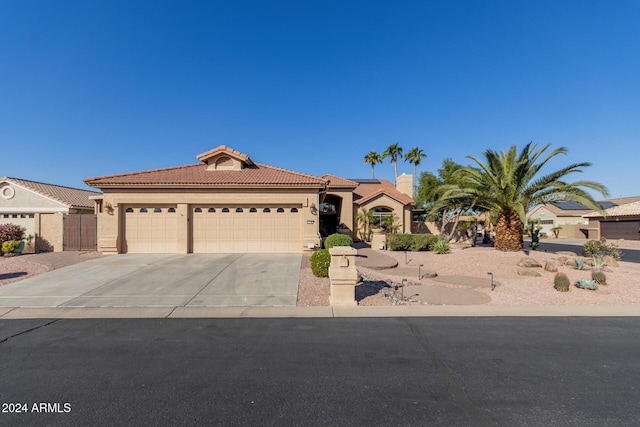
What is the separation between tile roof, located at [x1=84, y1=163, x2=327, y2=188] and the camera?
1506 centimetres

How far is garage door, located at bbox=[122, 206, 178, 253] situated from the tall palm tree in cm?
1492

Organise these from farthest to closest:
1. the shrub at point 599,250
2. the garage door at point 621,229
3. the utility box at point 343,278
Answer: the garage door at point 621,229 → the shrub at point 599,250 → the utility box at point 343,278

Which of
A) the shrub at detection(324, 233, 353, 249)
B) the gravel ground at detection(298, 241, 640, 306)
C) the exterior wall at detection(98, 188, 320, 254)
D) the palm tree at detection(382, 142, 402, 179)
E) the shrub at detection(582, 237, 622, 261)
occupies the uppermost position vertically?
the palm tree at detection(382, 142, 402, 179)

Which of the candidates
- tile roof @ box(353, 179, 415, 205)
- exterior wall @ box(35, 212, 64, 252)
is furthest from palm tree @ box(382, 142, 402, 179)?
exterior wall @ box(35, 212, 64, 252)

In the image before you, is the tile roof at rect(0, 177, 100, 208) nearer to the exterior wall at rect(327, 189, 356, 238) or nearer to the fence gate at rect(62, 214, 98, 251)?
the fence gate at rect(62, 214, 98, 251)

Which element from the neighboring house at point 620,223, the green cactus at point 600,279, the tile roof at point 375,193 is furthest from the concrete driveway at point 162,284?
the neighboring house at point 620,223

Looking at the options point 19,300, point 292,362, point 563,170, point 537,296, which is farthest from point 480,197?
point 19,300

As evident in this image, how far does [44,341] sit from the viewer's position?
16.8 feet

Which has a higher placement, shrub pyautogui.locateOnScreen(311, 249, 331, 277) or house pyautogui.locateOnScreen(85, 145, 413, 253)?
house pyautogui.locateOnScreen(85, 145, 413, 253)

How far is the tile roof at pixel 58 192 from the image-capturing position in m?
21.7

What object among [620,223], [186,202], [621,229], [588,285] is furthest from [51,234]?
[620,223]

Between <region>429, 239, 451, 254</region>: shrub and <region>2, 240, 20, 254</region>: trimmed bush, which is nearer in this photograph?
<region>2, 240, 20, 254</region>: trimmed bush

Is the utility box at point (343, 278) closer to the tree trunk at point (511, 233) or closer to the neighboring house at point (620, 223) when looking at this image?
the tree trunk at point (511, 233)

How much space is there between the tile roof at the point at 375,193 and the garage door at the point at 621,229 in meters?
23.2
